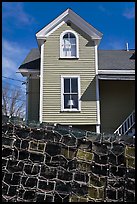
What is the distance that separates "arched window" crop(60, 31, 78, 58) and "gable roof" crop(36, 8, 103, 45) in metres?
0.50

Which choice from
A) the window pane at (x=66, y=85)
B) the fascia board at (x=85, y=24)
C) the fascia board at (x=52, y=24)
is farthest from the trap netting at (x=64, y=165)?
the fascia board at (x=85, y=24)

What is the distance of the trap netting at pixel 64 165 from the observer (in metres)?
5.96

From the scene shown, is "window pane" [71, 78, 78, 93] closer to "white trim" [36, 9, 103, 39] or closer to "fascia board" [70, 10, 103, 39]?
"white trim" [36, 9, 103, 39]

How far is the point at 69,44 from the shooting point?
11.5 metres

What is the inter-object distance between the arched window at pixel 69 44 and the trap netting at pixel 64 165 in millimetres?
4969

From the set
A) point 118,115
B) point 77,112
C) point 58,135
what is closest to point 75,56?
point 77,112

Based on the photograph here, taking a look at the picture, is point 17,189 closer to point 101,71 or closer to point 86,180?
point 86,180

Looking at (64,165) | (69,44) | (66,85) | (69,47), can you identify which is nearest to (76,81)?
(66,85)

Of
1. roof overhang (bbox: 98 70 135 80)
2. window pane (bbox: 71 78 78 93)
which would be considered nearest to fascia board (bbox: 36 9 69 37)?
window pane (bbox: 71 78 78 93)

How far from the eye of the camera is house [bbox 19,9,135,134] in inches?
425

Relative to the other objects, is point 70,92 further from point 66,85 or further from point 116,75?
point 116,75

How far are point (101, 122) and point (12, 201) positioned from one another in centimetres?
681

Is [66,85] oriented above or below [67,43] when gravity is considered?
below

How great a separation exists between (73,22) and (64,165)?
730 cm
